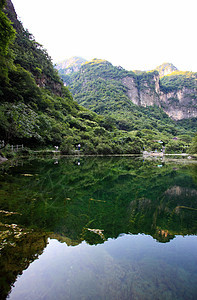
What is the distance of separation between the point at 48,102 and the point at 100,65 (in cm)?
10614

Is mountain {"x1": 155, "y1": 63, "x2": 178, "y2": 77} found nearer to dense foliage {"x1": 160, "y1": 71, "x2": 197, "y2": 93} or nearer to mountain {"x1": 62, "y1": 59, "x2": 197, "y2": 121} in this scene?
mountain {"x1": 62, "y1": 59, "x2": 197, "y2": 121}

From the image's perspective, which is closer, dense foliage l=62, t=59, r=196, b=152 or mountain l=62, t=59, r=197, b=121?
dense foliage l=62, t=59, r=196, b=152

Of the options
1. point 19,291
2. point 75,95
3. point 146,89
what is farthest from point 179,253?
point 146,89

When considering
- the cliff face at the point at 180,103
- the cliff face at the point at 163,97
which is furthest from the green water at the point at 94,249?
the cliff face at the point at 180,103

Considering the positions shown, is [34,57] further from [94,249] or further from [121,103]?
[121,103]

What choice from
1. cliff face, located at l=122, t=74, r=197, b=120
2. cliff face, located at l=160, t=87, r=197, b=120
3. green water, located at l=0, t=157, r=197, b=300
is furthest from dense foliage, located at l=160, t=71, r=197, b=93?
green water, located at l=0, t=157, r=197, b=300

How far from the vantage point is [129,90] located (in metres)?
114

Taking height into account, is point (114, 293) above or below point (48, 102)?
below

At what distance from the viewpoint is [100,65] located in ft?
401

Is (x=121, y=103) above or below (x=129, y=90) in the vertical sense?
below

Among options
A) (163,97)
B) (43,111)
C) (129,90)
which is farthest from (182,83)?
(43,111)

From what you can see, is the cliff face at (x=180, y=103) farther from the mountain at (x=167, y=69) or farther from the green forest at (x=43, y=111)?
the mountain at (x=167, y=69)

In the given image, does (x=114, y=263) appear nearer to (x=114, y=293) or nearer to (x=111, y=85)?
(x=114, y=293)

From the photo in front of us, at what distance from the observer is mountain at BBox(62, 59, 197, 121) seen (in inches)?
3637
